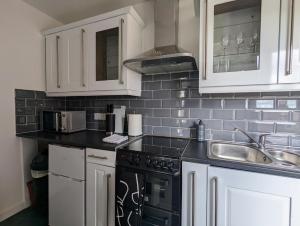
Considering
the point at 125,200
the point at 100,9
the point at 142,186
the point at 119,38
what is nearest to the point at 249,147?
the point at 142,186

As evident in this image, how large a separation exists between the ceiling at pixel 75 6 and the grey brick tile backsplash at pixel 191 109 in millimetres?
853

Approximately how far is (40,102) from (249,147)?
2329mm

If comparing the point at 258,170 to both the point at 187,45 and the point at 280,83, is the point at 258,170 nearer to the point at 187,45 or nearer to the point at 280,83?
the point at 280,83

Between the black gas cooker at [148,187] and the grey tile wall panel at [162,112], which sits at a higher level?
the grey tile wall panel at [162,112]

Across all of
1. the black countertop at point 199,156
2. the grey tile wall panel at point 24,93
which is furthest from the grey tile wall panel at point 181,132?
the grey tile wall panel at point 24,93

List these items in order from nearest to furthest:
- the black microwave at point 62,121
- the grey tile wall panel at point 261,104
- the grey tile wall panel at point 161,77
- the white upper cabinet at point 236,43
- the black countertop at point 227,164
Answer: the black countertop at point 227,164 → the white upper cabinet at point 236,43 → the grey tile wall panel at point 261,104 → the grey tile wall panel at point 161,77 → the black microwave at point 62,121

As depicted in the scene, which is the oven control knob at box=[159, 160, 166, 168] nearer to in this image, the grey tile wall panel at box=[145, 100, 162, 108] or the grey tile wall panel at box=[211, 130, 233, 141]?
the grey tile wall panel at box=[211, 130, 233, 141]

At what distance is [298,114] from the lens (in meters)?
1.36

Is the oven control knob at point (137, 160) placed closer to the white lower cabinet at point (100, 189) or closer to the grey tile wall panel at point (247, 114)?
the white lower cabinet at point (100, 189)

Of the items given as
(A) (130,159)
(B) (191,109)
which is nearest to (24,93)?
(A) (130,159)

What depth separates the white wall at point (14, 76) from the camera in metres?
1.74

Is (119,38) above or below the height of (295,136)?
above

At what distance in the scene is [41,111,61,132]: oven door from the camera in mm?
1949

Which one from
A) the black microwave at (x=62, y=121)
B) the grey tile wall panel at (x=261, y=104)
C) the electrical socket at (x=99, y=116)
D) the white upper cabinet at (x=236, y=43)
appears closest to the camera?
the white upper cabinet at (x=236, y=43)
